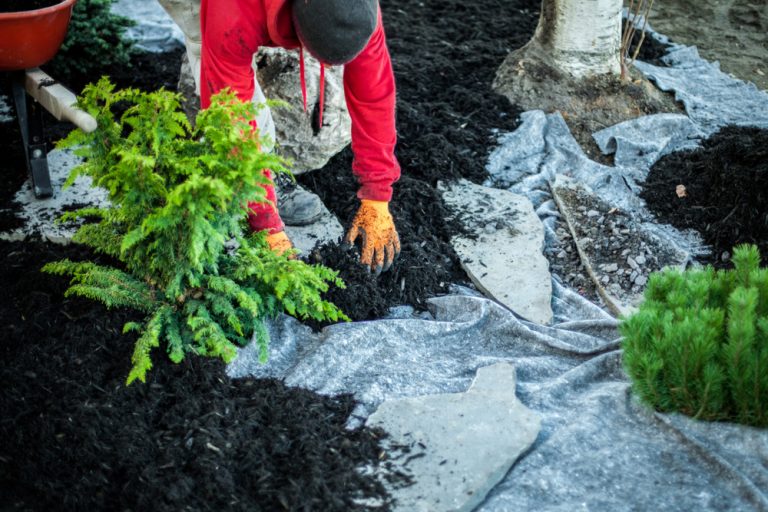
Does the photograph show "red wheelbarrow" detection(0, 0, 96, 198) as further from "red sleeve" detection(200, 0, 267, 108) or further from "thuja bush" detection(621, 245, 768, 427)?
"thuja bush" detection(621, 245, 768, 427)

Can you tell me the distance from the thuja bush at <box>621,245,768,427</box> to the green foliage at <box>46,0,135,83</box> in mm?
3895

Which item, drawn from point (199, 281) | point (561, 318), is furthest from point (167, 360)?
point (561, 318)

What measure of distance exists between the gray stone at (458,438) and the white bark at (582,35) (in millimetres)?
2952

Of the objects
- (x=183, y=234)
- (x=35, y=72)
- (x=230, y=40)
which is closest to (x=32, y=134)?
(x=35, y=72)

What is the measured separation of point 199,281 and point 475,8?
14.9ft

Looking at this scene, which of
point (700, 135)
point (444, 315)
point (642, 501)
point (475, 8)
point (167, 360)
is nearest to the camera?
point (642, 501)

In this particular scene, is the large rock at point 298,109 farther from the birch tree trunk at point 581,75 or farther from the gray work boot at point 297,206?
the birch tree trunk at point 581,75

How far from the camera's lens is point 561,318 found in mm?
3553

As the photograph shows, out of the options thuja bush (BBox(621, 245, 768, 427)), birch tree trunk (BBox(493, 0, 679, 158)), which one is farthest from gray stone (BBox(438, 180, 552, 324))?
birch tree trunk (BBox(493, 0, 679, 158))

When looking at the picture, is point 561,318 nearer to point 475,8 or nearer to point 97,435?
point 97,435

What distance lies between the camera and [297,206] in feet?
12.7

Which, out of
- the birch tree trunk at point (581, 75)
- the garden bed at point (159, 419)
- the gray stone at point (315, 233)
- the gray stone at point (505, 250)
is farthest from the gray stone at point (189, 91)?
the birch tree trunk at point (581, 75)

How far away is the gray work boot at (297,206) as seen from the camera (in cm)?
385

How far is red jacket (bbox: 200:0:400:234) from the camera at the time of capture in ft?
9.72
